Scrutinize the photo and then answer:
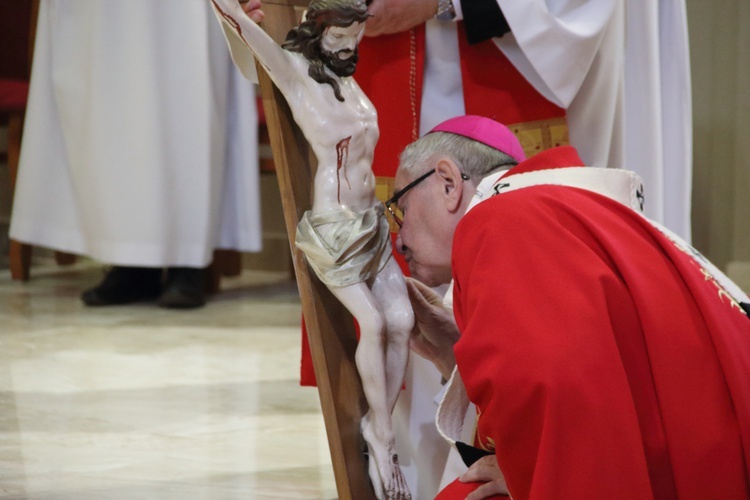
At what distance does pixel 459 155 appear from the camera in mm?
2227

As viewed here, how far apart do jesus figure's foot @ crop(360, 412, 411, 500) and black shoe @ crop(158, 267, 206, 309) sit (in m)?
3.66

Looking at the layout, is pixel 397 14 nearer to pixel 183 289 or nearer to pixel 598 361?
pixel 598 361

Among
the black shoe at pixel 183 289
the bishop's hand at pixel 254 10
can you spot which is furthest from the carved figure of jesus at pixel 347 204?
the black shoe at pixel 183 289

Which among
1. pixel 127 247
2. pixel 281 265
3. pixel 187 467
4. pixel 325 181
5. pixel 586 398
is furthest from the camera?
pixel 281 265

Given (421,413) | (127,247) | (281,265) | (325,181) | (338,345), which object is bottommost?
(281,265)

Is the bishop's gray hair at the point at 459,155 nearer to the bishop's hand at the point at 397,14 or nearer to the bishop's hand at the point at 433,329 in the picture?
the bishop's hand at the point at 433,329

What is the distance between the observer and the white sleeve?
9.57ft

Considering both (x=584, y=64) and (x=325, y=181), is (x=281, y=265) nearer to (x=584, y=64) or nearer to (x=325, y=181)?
(x=584, y=64)

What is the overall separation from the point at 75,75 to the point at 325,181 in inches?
156

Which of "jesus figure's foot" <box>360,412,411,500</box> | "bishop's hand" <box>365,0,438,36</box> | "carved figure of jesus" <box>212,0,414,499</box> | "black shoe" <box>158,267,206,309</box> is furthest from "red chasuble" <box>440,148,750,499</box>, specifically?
"black shoe" <box>158,267,206,309</box>

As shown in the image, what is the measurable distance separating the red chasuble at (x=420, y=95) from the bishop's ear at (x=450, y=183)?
32.1 inches

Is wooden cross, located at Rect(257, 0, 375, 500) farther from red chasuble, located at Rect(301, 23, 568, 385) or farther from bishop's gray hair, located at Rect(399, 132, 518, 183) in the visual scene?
red chasuble, located at Rect(301, 23, 568, 385)

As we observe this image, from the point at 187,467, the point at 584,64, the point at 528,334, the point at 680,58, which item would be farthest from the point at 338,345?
the point at 680,58

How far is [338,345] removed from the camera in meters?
2.16
